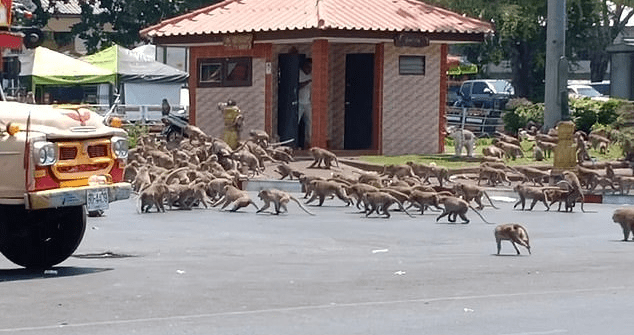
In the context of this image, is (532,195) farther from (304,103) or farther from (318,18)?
(304,103)

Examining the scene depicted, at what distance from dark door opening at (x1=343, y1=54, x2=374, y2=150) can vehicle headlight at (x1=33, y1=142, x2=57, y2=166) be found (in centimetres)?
2033

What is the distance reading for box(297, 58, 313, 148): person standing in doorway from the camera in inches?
1346

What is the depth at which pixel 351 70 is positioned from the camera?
34.4m

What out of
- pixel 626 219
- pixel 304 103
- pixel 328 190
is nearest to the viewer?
pixel 626 219

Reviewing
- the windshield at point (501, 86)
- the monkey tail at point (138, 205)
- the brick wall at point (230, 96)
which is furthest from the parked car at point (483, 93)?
the monkey tail at point (138, 205)

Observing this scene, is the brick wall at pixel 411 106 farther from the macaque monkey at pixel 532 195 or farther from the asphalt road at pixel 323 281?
the asphalt road at pixel 323 281

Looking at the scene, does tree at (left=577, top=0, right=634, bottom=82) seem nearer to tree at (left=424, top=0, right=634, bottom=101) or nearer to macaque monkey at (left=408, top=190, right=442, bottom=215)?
tree at (left=424, top=0, right=634, bottom=101)

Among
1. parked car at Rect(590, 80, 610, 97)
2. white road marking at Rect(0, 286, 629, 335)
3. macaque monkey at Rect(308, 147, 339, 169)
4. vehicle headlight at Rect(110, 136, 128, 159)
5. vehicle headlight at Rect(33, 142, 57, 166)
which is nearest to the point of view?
white road marking at Rect(0, 286, 629, 335)

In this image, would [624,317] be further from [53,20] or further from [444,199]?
[53,20]

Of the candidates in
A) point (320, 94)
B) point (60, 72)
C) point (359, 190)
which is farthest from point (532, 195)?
point (60, 72)

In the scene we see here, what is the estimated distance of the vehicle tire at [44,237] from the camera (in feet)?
49.9

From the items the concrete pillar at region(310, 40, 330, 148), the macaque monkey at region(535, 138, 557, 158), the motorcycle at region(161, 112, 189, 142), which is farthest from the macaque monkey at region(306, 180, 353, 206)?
the motorcycle at region(161, 112, 189, 142)

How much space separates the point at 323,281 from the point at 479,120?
109 ft

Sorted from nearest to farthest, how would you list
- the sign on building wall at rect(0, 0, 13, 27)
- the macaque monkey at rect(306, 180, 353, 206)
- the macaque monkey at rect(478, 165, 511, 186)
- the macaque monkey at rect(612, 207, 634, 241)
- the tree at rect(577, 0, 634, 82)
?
the sign on building wall at rect(0, 0, 13, 27) < the macaque monkey at rect(612, 207, 634, 241) < the macaque monkey at rect(306, 180, 353, 206) < the macaque monkey at rect(478, 165, 511, 186) < the tree at rect(577, 0, 634, 82)
